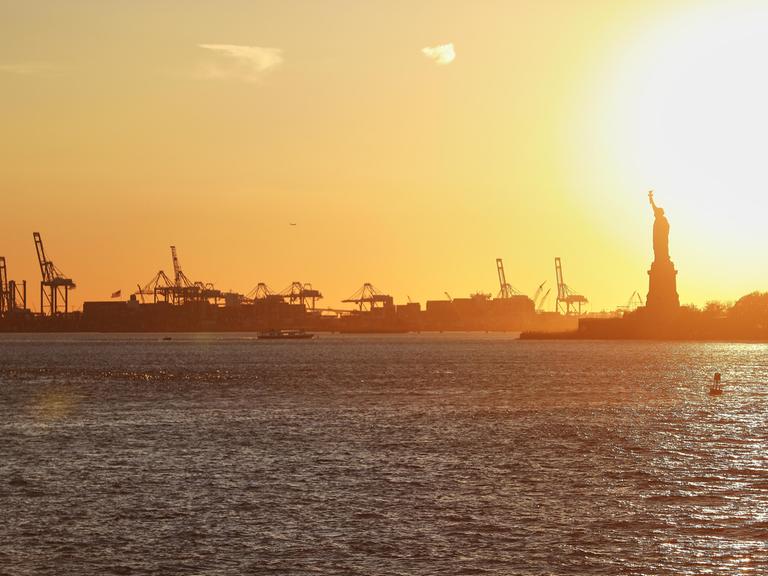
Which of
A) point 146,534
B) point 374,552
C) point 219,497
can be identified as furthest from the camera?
point 219,497

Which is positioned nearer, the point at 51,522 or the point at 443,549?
the point at 443,549

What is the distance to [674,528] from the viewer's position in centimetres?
3828

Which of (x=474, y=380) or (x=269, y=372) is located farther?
(x=269, y=372)

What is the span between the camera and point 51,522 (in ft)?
129

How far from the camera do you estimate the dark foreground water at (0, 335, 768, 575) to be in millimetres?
34531

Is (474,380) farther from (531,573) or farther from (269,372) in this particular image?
(531,573)

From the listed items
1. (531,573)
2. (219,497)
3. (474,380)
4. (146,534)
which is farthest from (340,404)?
(531,573)

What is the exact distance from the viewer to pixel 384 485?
46.8 metres

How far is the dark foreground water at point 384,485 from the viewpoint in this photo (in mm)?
34531

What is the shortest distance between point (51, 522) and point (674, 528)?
21071 mm

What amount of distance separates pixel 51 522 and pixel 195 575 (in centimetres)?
927

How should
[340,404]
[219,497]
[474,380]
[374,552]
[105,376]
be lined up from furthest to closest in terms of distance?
[105,376] → [474,380] → [340,404] → [219,497] → [374,552]

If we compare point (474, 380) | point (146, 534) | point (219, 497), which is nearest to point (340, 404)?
point (474, 380)

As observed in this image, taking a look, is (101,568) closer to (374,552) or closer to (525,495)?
(374,552)
